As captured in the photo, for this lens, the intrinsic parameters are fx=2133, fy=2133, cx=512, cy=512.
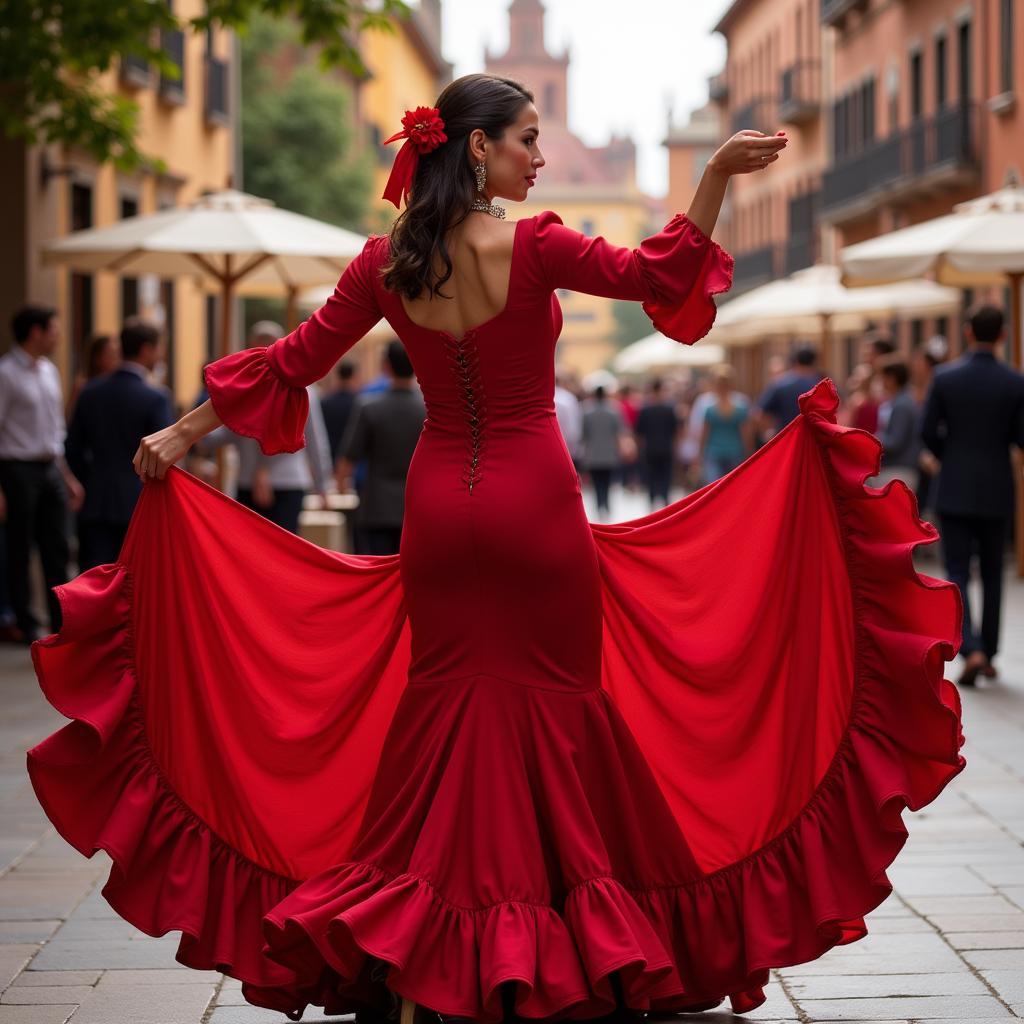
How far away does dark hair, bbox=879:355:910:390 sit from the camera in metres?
15.9

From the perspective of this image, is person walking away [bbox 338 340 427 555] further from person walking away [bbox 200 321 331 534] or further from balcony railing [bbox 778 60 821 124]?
balcony railing [bbox 778 60 821 124]

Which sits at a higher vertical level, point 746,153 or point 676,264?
point 746,153

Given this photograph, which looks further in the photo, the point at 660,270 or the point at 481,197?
the point at 481,197

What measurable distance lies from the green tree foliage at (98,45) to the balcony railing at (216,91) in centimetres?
1280

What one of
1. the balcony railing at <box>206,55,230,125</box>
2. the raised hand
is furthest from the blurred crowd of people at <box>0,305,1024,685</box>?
the balcony railing at <box>206,55,230,125</box>

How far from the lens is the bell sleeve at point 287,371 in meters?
4.80

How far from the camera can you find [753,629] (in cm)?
498

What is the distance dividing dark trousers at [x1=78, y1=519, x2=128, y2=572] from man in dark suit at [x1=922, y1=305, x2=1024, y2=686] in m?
4.50

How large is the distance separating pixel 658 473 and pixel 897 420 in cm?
1200

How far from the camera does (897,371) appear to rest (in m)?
15.9

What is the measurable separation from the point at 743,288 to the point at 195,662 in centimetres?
5898

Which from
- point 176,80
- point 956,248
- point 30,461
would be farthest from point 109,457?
point 176,80

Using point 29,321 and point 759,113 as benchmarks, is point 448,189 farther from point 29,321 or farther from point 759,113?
point 759,113

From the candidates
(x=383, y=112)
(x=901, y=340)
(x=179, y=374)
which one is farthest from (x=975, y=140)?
(x=383, y=112)
